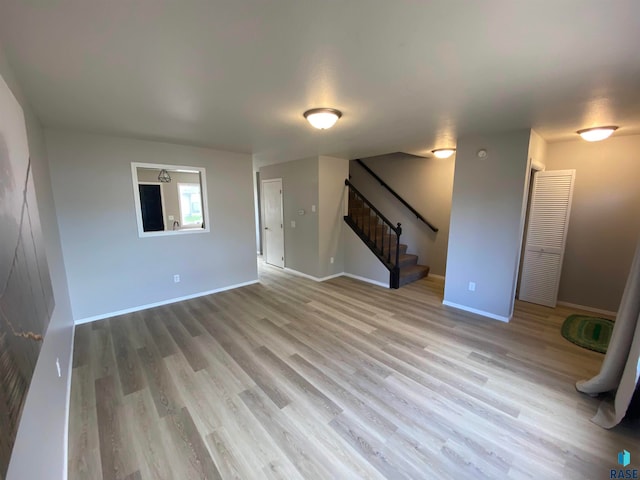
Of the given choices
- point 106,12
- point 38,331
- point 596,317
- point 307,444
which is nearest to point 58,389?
point 38,331

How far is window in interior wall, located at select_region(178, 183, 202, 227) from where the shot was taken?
4168 mm

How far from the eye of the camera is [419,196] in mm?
5492

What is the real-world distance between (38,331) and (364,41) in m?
2.19

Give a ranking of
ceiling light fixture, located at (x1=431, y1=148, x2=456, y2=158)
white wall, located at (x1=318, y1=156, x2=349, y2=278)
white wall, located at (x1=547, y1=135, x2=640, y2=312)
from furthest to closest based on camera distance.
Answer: white wall, located at (x1=318, y1=156, x2=349, y2=278)
ceiling light fixture, located at (x1=431, y1=148, x2=456, y2=158)
white wall, located at (x1=547, y1=135, x2=640, y2=312)

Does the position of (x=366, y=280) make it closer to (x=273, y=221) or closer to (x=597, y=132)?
(x=273, y=221)

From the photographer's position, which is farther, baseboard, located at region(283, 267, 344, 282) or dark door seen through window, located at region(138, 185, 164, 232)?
baseboard, located at region(283, 267, 344, 282)

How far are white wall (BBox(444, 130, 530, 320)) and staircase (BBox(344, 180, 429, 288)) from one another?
1.02 metres

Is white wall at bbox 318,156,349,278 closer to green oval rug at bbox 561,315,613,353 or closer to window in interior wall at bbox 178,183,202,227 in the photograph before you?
window in interior wall at bbox 178,183,202,227

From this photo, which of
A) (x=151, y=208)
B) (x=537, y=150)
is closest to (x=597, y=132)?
(x=537, y=150)

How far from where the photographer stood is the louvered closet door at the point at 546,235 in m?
3.51

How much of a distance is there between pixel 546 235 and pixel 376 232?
8.96 ft

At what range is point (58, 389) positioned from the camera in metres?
1.69

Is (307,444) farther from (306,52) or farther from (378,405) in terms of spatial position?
(306,52)

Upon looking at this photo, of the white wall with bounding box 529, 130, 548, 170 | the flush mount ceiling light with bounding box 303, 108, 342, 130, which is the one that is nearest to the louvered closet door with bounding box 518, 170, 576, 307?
the white wall with bounding box 529, 130, 548, 170
